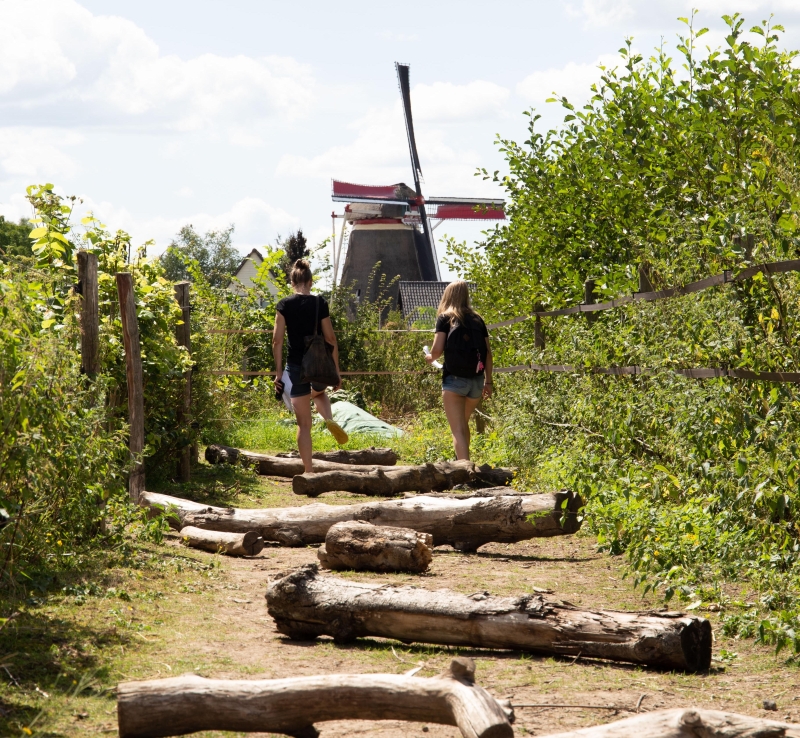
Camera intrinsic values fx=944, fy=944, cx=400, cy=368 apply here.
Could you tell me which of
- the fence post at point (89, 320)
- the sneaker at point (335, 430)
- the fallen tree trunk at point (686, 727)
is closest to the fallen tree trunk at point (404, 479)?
the sneaker at point (335, 430)

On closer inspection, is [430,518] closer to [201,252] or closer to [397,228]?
[397,228]

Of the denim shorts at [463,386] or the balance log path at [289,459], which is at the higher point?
the denim shorts at [463,386]

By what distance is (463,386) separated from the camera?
906cm

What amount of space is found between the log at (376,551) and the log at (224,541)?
2.12 ft

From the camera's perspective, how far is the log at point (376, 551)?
5.96m

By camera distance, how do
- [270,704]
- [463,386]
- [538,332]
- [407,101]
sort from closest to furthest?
[270,704] → [463,386] → [538,332] → [407,101]

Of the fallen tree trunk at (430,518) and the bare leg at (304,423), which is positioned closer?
the fallen tree trunk at (430,518)

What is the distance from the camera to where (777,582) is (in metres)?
4.41

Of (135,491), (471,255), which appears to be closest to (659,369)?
(135,491)

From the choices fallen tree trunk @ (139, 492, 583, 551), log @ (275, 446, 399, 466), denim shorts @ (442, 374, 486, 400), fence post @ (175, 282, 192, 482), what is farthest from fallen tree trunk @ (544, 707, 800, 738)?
log @ (275, 446, 399, 466)

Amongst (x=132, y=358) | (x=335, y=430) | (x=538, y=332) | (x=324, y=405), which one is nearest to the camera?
(x=132, y=358)

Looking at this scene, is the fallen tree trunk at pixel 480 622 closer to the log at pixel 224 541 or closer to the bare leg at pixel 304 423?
the log at pixel 224 541

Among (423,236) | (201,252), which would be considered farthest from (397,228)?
(201,252)

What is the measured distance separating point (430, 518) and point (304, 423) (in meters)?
2.80
